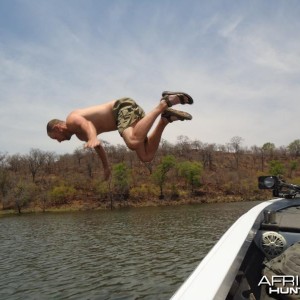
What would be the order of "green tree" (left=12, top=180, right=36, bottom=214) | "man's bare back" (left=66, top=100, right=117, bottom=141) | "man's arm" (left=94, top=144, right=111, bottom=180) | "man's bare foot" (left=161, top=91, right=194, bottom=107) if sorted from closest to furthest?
"man's arm" (left=94, top=144, right=111, bottom=180) < "man's bare back" (left=66, top=100, right=117, bottom=141) < "man's bare foot" (left=161, top=91, right=194, bottom=107) < "green tree" (left=12, top=180, right=36, bottom=214)

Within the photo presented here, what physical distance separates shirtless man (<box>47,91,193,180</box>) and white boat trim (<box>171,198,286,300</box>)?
1590mm

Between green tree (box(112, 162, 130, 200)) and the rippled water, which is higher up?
green tree (box(112, 162, 130, 200))

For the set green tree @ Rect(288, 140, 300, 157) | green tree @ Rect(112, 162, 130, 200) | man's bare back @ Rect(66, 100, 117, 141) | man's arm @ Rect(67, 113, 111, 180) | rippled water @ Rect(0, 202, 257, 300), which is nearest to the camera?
man's arm @ Rect(67, 113, 111, 180)

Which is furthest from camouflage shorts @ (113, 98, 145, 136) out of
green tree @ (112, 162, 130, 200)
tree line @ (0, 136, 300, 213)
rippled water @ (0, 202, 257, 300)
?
green tree @ (112, 162, 130, 200)

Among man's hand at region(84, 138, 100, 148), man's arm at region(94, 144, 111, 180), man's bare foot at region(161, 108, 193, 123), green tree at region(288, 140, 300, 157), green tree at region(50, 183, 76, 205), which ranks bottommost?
green tree at region(50, 183, 76, 205)

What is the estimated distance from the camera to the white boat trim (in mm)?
1863

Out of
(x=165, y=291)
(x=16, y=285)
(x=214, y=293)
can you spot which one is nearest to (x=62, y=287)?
(x=16, y=285)

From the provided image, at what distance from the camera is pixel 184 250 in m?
23.6

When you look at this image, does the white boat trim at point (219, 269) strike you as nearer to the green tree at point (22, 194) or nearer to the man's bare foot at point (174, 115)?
the man's bare foot at point (174, 115)

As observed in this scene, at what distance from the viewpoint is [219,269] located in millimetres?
2205

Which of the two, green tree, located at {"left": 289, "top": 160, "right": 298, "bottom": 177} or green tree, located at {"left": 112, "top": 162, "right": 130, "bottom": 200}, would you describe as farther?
green tree, located at {"left": 289, "top": 160, "right": 298, "bottom": 177}

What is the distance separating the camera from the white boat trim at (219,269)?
6.11ft

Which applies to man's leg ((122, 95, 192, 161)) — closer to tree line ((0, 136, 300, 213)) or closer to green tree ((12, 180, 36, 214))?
tree line ((0, 136, 300, 213))

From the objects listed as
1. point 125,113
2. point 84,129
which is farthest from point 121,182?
point 84,129
